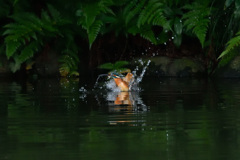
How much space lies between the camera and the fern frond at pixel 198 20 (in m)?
7.88

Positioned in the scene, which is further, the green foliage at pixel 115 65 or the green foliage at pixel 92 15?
the green foliage at pixel 115 65

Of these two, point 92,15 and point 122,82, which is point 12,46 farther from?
point 122,82

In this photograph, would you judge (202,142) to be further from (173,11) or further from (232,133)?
(173,11)

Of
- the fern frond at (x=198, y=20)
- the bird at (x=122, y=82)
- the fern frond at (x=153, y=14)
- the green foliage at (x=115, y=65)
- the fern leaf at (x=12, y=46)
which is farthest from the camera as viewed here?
the green foliage at (x=115, y=65)

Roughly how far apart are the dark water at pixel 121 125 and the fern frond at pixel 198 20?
165 centimetres

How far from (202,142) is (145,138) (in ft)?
1.09

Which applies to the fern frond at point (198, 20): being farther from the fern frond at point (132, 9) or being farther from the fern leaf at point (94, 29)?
the fern leaf at point (94, 29)

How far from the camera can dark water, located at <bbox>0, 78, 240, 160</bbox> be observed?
2.82 m

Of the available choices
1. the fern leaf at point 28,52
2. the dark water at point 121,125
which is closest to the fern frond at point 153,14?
the fern leaf at point 28,52

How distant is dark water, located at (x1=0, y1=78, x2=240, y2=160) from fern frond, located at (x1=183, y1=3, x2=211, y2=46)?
1650 mm

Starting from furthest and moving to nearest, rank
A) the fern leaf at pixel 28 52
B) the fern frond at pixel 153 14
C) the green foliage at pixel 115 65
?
the fern leaf at pixel 28 52, the green foliage at pixel 115 65, the fern frond at pixel 153 14

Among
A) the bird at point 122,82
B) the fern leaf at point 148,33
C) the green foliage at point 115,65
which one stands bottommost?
the bird at point 122,82

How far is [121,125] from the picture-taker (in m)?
3.73

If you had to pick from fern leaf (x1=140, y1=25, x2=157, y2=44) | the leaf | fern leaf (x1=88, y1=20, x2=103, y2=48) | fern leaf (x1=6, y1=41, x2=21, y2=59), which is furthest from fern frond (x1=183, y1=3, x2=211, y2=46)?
fern leaf (x1=6, y1=41, x2=21, y2=59)
